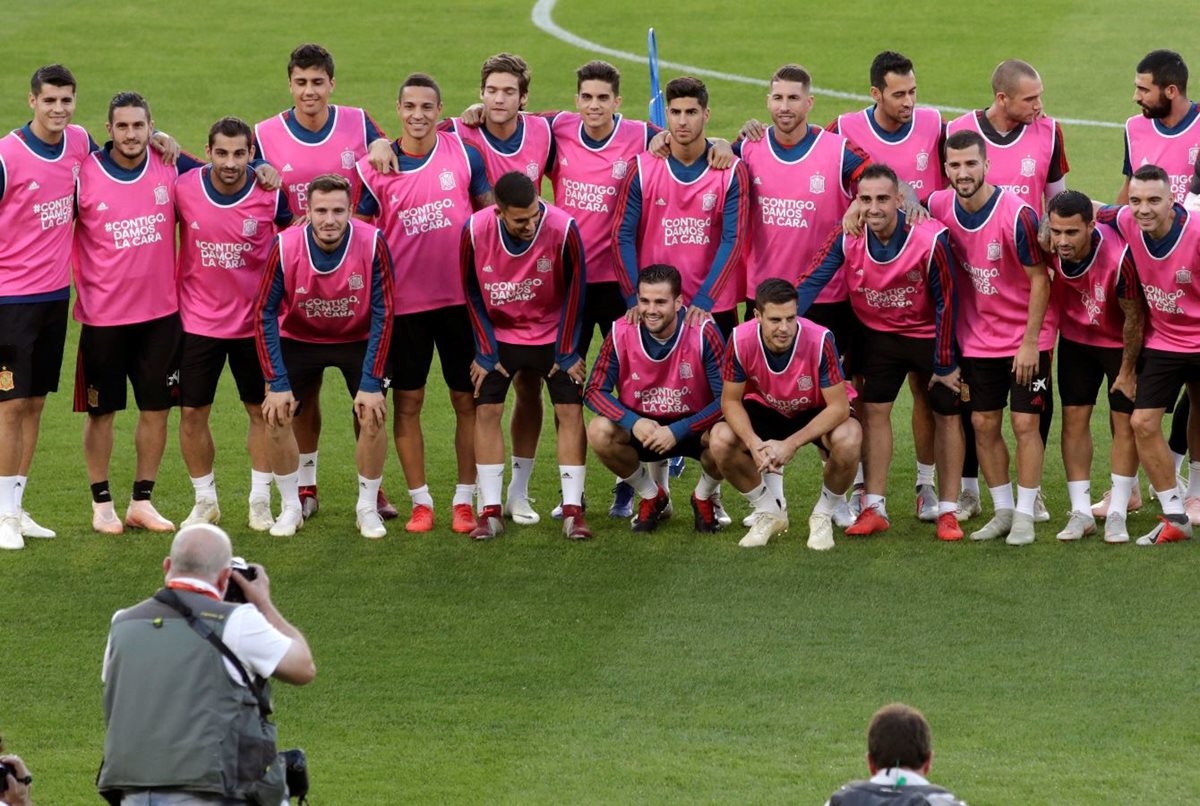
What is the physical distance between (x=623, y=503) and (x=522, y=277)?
4.51 ft

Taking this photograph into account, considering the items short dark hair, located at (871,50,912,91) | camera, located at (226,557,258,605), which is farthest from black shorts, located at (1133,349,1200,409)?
camera, located at (226,557,258,605)

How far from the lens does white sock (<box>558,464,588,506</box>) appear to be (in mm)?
9539

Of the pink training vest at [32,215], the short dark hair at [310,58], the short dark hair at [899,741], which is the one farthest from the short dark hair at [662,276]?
the short dark hair at [899,741]

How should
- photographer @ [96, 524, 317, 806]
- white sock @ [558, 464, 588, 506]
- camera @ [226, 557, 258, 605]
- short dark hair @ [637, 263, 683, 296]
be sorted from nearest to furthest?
photographer @ [96, 524, 317, 806] < camera @ [226, 557, 258, 605] < short dark hair @ [637, 263, 683, 296] < white sock @ [558, 464, 588, 506]

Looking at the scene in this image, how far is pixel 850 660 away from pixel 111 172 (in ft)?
14.2

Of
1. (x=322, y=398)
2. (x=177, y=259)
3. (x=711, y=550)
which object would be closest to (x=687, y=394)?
(x=711, y=550)

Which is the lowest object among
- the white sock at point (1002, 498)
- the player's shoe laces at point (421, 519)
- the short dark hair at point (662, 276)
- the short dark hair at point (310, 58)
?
the player's shoe laces at point (421, 519)

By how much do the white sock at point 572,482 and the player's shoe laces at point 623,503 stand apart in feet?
1.37

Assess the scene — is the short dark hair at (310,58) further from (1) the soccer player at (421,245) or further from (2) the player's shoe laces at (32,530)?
(2) the player's shoe laces at (32,530)

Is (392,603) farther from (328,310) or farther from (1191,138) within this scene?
(1191,138)

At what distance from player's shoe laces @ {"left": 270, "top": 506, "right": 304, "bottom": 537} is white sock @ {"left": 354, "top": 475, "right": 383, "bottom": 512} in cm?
33

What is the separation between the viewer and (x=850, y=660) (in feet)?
25.5

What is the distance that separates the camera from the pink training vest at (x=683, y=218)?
9.54m

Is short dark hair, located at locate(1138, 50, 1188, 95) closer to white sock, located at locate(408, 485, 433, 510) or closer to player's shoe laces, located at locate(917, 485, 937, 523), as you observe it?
player's shoe laces, located at locate(917, 485, 937, 523)
